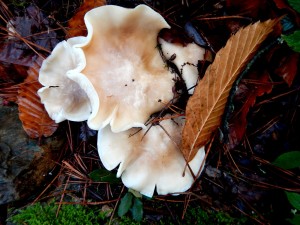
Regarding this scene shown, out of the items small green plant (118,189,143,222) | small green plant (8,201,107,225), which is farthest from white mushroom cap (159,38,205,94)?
small green plant (8,201,107,225)

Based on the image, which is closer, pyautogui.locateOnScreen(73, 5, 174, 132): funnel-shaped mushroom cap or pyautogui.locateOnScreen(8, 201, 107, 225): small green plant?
pyautogui.locateOnScreen(73, 5, 174, 132): funnel-shaped mushroom cap

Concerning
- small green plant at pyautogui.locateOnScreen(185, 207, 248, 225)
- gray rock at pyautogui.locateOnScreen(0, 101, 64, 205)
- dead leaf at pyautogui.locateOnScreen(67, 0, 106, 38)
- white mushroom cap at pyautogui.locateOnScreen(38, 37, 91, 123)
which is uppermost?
dead leaf at pyautogui.locateOnScreen(67, 0, 106, 38)

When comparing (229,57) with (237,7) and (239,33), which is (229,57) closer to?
(239,33)

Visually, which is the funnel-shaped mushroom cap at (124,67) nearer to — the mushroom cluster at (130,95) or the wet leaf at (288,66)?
the mushroom cluster at (130,95)

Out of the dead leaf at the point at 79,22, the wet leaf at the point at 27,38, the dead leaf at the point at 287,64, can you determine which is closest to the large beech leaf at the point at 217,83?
the dead leaf at the point at 287,64

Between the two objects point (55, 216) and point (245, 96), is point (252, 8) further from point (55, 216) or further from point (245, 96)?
point (55, 216)

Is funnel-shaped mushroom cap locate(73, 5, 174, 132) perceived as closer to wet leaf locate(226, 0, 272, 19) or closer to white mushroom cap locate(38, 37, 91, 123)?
white mushroom cap locate(38, 37, 91, 123)

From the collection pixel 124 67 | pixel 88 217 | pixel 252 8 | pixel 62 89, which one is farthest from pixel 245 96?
pixel 88 217
